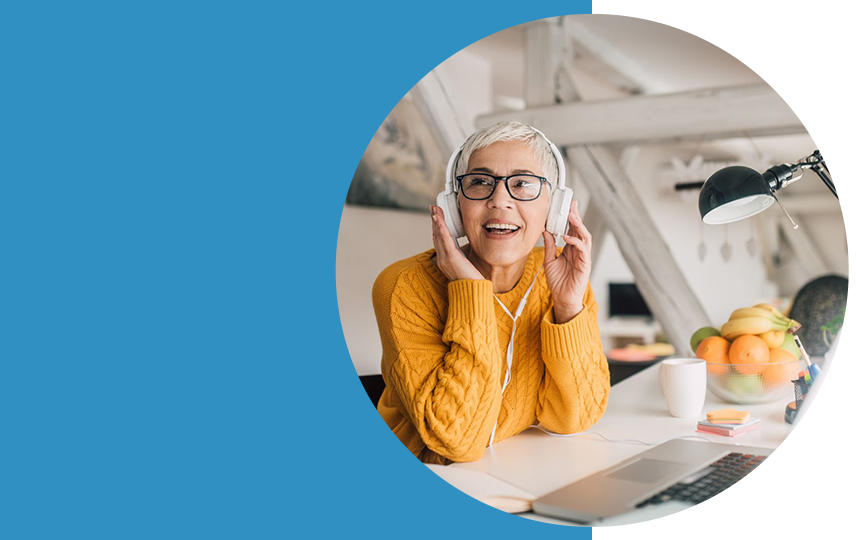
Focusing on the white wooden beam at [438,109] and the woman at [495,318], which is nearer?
the woman at [495,318]

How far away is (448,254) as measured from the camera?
1191 millimetres

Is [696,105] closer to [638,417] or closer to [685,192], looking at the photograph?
[685,192]

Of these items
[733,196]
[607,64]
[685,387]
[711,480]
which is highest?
[607,64]

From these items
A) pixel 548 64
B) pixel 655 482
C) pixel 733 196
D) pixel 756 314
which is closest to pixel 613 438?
pixel 655 482

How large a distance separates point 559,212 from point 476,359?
288 millimetres

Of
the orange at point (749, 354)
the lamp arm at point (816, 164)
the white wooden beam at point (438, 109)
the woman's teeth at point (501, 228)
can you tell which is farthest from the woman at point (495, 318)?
the lamp arm at point (816, 164)

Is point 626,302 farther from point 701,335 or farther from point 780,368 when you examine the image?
point 780,368

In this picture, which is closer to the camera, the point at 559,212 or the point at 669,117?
the point at 559,212

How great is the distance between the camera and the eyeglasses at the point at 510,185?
114 cm

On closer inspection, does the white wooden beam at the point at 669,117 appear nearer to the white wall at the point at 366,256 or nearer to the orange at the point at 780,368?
the white wall at the point at 366,256

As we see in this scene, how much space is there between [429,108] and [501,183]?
26cm

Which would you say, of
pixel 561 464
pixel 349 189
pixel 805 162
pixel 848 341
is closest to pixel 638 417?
pixel 561 464

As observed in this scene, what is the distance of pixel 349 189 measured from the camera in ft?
4.36

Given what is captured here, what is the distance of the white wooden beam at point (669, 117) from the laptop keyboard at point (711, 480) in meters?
0.58
